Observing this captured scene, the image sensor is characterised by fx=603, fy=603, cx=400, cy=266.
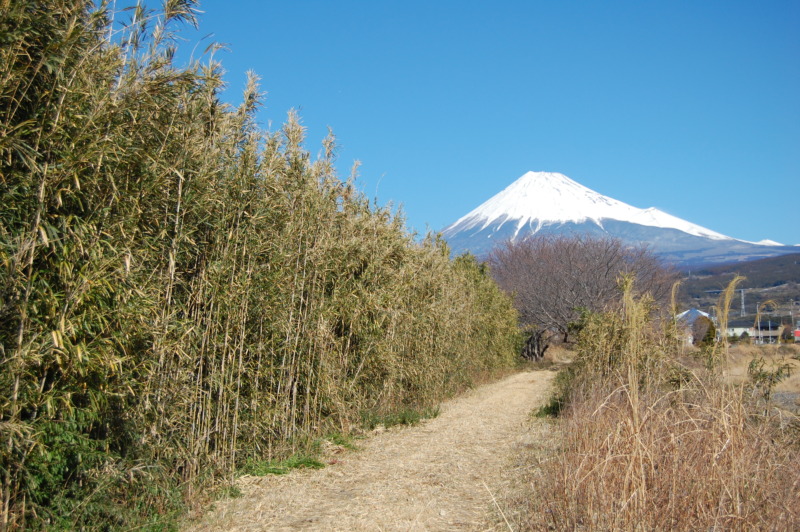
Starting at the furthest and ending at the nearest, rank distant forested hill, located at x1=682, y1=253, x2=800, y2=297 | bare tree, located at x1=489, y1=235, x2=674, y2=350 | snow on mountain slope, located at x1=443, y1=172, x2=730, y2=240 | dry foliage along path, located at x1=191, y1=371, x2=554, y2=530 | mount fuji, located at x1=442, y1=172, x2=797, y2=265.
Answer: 1. snow on mountain slope, located at x1=443, y1=172, x2=730, y2=240
2. mount fuji, located at x1=442, y1=172, x2=797, y2=265
3. distant forested hill, located at x1=682, y1=253, x2=800, y2=297
4. bare tree, located at x1=489, y1=235, x2=674, y2=350
5. dry foliage along path, located at x1=191, y1=371, x2=554, y2=530

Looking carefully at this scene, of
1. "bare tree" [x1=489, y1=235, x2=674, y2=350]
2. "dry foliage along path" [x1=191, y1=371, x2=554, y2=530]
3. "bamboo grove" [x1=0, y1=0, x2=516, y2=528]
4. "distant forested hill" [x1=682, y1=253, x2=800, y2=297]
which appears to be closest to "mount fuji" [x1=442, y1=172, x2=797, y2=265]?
"distant forested hill" [x1=682, y1=253, x2=800, y2=297]

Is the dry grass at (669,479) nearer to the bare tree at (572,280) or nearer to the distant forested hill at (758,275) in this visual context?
the bare tree at (572,280)

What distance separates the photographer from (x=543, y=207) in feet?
561

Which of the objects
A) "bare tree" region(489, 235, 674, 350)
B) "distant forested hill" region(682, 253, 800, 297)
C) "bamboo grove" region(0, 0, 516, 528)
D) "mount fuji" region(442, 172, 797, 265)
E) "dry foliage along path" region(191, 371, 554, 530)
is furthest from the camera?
"mount fuji" region(442, 172, 797, 265)

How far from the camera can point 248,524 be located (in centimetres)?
385

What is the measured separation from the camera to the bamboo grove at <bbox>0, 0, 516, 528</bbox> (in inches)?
113

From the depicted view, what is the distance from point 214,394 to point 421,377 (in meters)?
5.28

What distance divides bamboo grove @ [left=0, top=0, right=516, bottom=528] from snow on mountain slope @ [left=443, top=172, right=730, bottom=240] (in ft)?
456

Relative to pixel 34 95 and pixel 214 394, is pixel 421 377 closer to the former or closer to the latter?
pixel 214 394

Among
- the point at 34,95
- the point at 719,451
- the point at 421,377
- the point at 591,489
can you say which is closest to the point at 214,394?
the point at 34,95

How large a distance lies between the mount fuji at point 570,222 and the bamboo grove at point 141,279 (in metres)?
130

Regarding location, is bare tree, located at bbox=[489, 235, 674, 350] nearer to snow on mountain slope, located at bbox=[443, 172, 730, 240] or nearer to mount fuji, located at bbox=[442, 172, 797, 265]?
mount fuji, located at bbox=[442, 172, 797, 265]

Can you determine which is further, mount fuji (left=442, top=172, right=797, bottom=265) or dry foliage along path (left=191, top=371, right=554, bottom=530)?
mount fuji (left=442, top=172, right=797, bottom=265)

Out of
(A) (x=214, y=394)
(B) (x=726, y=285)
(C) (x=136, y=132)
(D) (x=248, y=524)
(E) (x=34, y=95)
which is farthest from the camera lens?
(A) (x=214, y=394)
